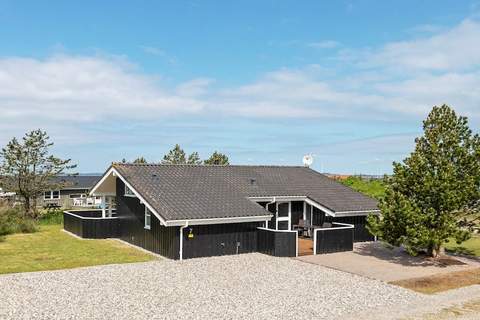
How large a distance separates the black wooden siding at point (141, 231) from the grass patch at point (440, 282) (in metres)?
8.96

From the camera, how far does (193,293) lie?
13758mm

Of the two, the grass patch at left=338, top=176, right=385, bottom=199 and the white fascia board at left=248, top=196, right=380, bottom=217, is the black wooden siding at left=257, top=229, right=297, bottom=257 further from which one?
the grass patch at left=338, top=176, right=385, bottom=199

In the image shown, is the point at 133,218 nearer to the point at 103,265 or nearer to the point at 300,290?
the point at 103,265

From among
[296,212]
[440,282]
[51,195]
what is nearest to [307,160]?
[296,212]

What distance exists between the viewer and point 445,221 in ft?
57.6

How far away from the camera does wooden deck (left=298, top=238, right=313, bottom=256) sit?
808 inches

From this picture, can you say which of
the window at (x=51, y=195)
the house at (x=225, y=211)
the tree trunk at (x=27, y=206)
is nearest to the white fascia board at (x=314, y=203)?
the house at (x=225, y=211)

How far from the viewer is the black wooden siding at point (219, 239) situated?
19297 mm

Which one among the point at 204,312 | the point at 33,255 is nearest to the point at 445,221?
the point at 204,312

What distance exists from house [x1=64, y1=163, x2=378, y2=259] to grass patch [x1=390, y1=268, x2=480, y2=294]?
17.8 feet

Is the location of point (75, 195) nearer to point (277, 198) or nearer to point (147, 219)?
point (147, 219)

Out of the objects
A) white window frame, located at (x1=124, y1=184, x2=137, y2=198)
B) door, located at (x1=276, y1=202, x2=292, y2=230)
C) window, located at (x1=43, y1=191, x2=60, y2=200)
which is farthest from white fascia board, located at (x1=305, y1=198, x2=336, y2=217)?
window, located at (x1=43, y1=191, x2=60, y2=200)

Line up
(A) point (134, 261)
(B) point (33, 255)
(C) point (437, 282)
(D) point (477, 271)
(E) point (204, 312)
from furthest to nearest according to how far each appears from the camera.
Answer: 1. (B) point (33, 255)
2. (A) point (134, 261)
3. (D) point (477, 271)
4. (C) point (437, 282)
5. (E) point (204, 312)

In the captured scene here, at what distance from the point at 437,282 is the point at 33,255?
53.5ft
